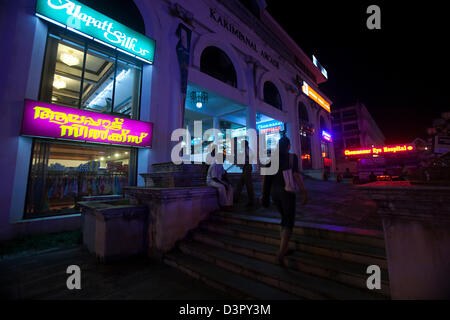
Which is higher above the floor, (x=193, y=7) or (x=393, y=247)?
(x=193, y=7)

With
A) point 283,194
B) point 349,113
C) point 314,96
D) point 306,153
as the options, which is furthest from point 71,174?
point 349,113

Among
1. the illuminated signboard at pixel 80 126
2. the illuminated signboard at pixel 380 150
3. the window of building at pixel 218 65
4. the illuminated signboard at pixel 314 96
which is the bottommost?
the illuminated signboard at pixel 80 126

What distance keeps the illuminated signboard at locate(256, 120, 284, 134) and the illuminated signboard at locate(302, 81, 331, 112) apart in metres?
7.36

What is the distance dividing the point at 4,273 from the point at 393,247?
6145mm

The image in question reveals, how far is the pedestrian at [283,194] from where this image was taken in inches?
114

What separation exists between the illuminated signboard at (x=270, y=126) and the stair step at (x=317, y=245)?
573 inches

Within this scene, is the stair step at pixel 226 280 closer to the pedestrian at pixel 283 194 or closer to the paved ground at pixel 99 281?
the paved ground at pixel 99 281

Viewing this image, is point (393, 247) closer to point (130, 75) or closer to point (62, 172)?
point (62, 172)

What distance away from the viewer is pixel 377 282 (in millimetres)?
2193

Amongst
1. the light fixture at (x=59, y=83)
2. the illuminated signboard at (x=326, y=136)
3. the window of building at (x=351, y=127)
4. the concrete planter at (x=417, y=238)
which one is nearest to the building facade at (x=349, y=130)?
the window of building at (x=351, y=127)

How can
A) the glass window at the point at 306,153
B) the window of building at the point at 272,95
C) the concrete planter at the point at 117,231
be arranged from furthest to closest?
1. the glass window at the point at 306,153
2. the window of building at the point at 272,95
3. the concrete planter at the point at 117,231

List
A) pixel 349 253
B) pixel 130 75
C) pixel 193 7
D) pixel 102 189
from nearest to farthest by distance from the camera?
pixel 349 253
pixel 102 189
pixel 130 75
pixel 193 7

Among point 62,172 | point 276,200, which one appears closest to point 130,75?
point 62,172

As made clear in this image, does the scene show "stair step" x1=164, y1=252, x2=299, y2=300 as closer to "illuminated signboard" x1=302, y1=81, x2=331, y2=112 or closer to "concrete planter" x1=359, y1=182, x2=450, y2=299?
"concrete planter" x1=359, y1=182, x2=450, y2=299
